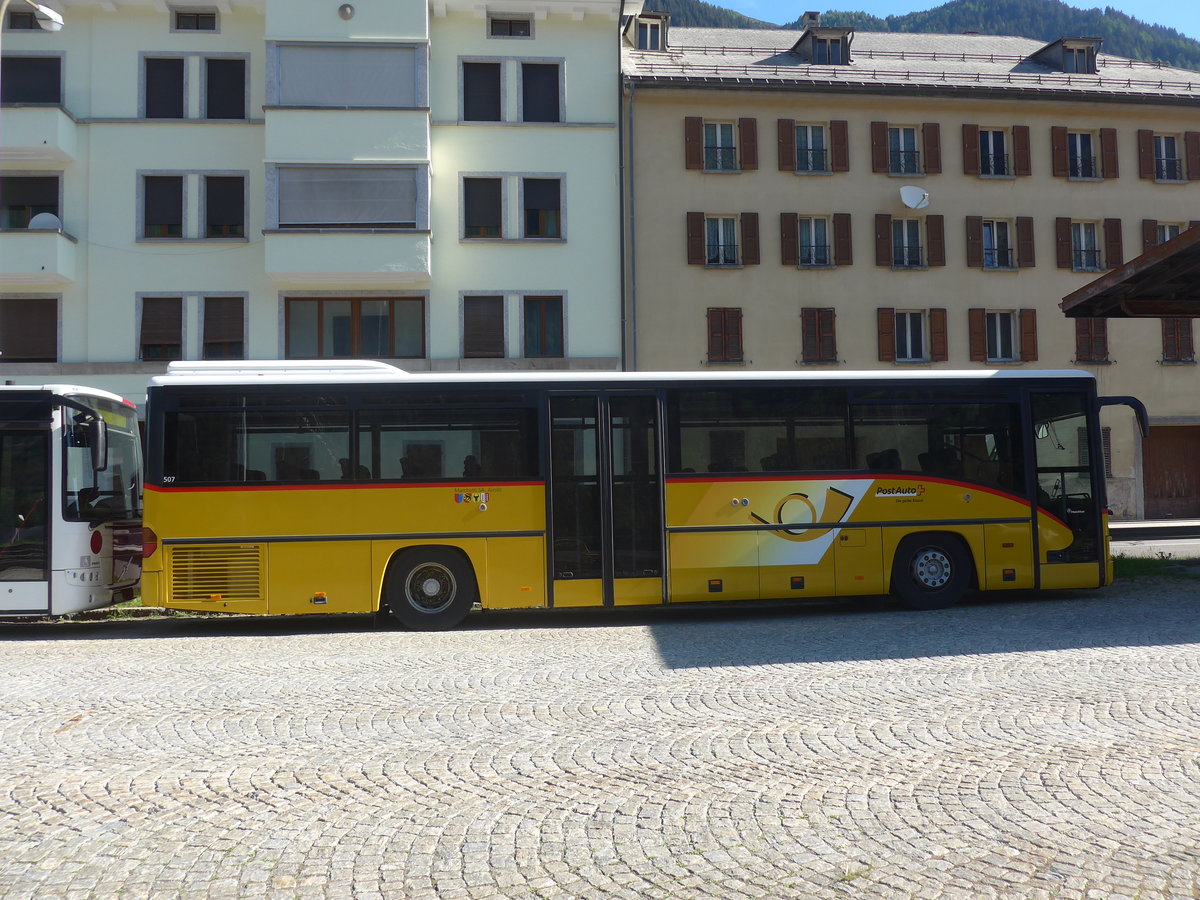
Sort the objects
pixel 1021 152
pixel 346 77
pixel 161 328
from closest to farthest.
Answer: pixel 346 77 < pixel 161 328 < pixel 1021 152

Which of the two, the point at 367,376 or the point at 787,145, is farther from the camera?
the point at 787,145

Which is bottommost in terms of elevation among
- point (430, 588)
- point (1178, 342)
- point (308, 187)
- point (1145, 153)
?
point (430, 588)

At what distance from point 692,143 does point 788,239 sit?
3746 millimetres

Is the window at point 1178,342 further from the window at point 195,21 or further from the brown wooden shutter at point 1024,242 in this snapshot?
the window at point 195,21

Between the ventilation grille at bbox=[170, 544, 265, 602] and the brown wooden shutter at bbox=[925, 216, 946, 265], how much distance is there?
24.4m

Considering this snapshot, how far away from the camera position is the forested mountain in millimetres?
139750

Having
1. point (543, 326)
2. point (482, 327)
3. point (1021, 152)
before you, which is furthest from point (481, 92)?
point (1021, 152)

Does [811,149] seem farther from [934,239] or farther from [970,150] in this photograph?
[970,150]

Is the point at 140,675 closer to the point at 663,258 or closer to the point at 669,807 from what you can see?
the point at 669,807

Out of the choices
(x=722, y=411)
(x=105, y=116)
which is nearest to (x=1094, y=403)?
(x=722, y=411)

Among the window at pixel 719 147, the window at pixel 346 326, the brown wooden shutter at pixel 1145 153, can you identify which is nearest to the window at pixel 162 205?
the window at pixel 346 326

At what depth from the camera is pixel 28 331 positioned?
91.6 ft

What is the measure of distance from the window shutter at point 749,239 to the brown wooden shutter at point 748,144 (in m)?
1.41

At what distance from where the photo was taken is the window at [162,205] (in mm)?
28391
